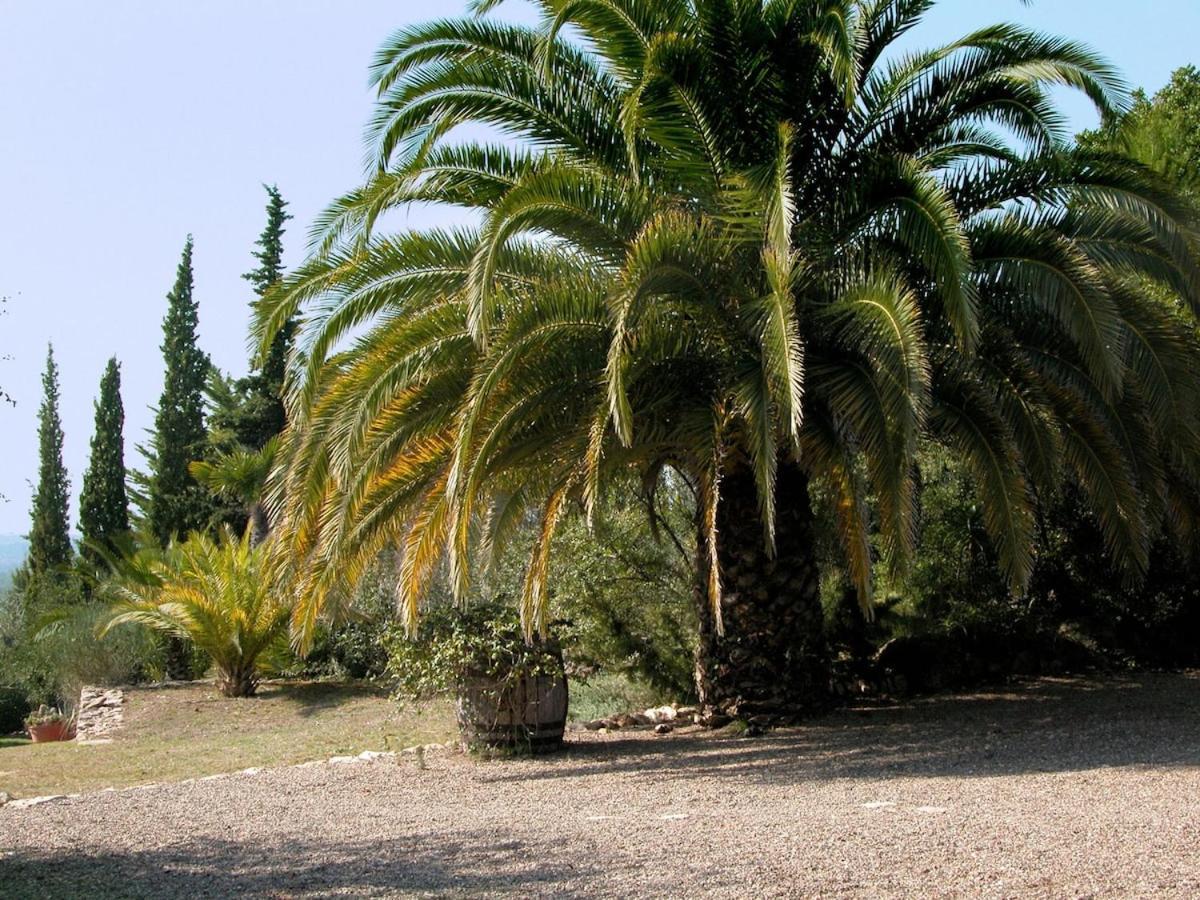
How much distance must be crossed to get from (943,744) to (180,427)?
31813 millimetres

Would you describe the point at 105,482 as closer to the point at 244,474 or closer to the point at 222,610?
the point at 244,474

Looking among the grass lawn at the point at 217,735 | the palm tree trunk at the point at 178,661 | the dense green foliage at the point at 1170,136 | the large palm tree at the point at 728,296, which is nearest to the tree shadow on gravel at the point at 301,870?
the large palm tree at the point at 728,296

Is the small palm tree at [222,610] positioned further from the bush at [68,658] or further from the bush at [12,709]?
the bush at [12,709]

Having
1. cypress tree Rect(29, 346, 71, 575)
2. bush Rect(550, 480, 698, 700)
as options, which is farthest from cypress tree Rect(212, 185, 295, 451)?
bush Rect(550, 480, 698, 700)

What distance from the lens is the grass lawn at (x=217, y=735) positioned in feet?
39.9

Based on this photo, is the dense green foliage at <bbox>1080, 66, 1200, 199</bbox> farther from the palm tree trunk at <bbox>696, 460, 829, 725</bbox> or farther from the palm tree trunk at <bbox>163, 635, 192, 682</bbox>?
the palm tree trunk at <bbox>163, 635, 192, 682</bbox>

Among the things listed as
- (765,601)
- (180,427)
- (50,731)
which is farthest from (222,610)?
(180,427)

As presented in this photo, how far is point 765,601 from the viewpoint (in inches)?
439

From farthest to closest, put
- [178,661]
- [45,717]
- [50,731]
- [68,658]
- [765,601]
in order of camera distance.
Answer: [178,661]
[68,658]
[45,717]
[50,731]
[765,601]

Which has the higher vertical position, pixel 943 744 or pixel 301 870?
pixel 943 744

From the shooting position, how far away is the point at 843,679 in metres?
13.7

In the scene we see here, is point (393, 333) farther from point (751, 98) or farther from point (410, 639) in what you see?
point (751, 98)

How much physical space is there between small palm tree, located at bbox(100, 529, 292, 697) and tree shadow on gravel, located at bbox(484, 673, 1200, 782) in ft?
30.4

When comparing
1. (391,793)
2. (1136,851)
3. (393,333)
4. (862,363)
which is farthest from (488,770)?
(1136,851)
